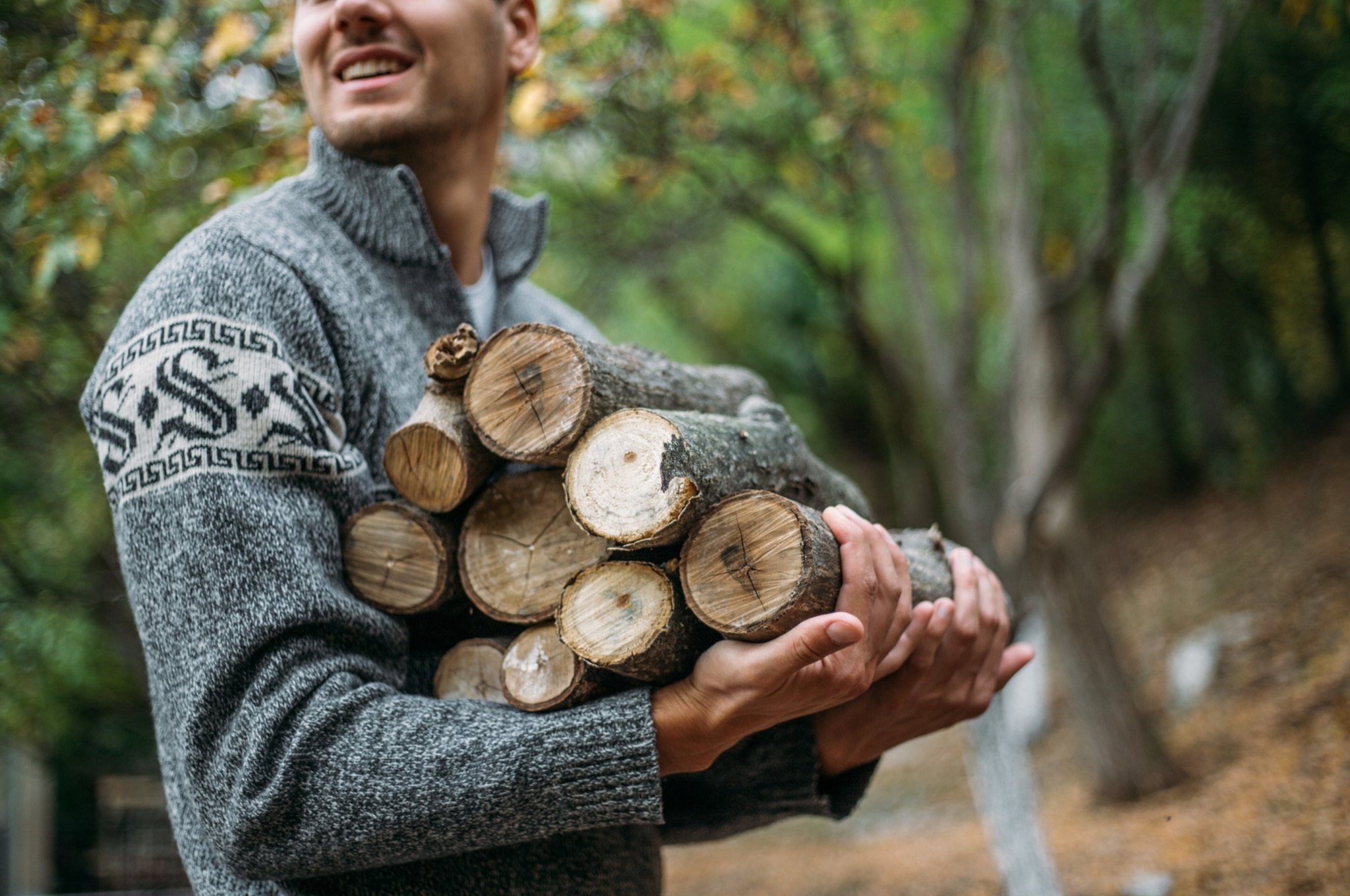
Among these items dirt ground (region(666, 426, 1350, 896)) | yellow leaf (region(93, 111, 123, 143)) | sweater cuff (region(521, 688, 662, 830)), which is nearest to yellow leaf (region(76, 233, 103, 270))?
yellow leaf (region(93, 111, 123, 143))

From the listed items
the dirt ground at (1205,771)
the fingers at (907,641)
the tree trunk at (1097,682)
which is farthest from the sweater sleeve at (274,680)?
the tree trunk at (1097,682)

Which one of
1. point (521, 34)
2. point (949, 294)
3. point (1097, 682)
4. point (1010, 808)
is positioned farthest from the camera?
point (949, 294)

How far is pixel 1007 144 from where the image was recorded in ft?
18.8

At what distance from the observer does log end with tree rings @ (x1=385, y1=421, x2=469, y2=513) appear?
4.87 ft

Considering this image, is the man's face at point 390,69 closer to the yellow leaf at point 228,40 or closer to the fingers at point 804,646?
the fingers at point 804,646

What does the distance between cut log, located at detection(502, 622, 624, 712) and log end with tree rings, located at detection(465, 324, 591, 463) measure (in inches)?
11.0

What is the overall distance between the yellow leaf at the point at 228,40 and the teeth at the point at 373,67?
4.91ft

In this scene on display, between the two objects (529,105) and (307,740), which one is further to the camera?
(529,105)

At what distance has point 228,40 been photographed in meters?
2.95

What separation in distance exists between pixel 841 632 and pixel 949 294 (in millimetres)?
9594

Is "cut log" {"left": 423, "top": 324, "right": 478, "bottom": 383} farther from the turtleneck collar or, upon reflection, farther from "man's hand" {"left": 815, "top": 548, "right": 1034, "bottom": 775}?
"man's hand" {"left": 815, "top": 548, "right": 1034, "bottom": 775}

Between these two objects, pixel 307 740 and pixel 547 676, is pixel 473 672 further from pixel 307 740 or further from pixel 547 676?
pixel 307 740

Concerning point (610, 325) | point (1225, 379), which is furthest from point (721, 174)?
point (1225, 379)

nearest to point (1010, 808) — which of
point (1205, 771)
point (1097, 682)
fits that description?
point (1097, 682)
